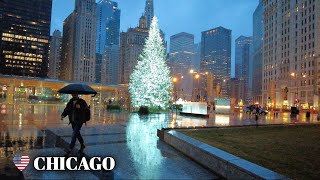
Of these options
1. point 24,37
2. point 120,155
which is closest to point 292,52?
point 120,155

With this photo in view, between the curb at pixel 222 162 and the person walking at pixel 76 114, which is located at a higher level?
the person walking at pixel 76 114

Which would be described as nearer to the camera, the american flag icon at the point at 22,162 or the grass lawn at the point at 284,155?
the american flag icon at the point at 22,162

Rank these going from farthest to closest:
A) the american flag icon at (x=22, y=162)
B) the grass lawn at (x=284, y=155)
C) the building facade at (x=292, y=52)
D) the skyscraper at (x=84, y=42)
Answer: the skyscraper at (x=84, y=42), the building facade at (x=292, y=52), the grass lawn at (x=284, y=155), the american flag icon at (x=22, y=162)

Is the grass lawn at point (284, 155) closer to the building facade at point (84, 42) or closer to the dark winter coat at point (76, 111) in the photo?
the dark winter coat at point (76, 111)

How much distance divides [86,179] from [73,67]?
183 m

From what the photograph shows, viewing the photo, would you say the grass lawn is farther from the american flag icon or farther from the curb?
the american flag icon

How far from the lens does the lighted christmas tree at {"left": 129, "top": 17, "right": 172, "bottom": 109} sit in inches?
1344

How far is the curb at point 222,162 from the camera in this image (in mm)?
5941

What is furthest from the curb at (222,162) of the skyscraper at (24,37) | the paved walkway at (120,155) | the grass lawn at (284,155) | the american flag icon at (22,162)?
the skyscraper at (24,37)

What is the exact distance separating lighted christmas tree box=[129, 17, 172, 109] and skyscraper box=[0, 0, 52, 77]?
411 feet

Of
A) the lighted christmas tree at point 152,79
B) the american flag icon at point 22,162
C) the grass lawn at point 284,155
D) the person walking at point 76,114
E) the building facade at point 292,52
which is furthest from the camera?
the building facade at point 292,52

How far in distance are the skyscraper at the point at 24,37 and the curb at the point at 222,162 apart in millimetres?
149236

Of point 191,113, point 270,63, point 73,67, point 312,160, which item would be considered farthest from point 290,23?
point 73,67

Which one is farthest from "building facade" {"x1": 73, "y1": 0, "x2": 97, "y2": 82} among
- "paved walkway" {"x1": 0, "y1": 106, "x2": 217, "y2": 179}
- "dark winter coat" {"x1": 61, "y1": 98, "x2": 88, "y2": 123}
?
"dark winter coat" {"x1": 61, "y1": 98, "x2": 88, "y2": 123}
